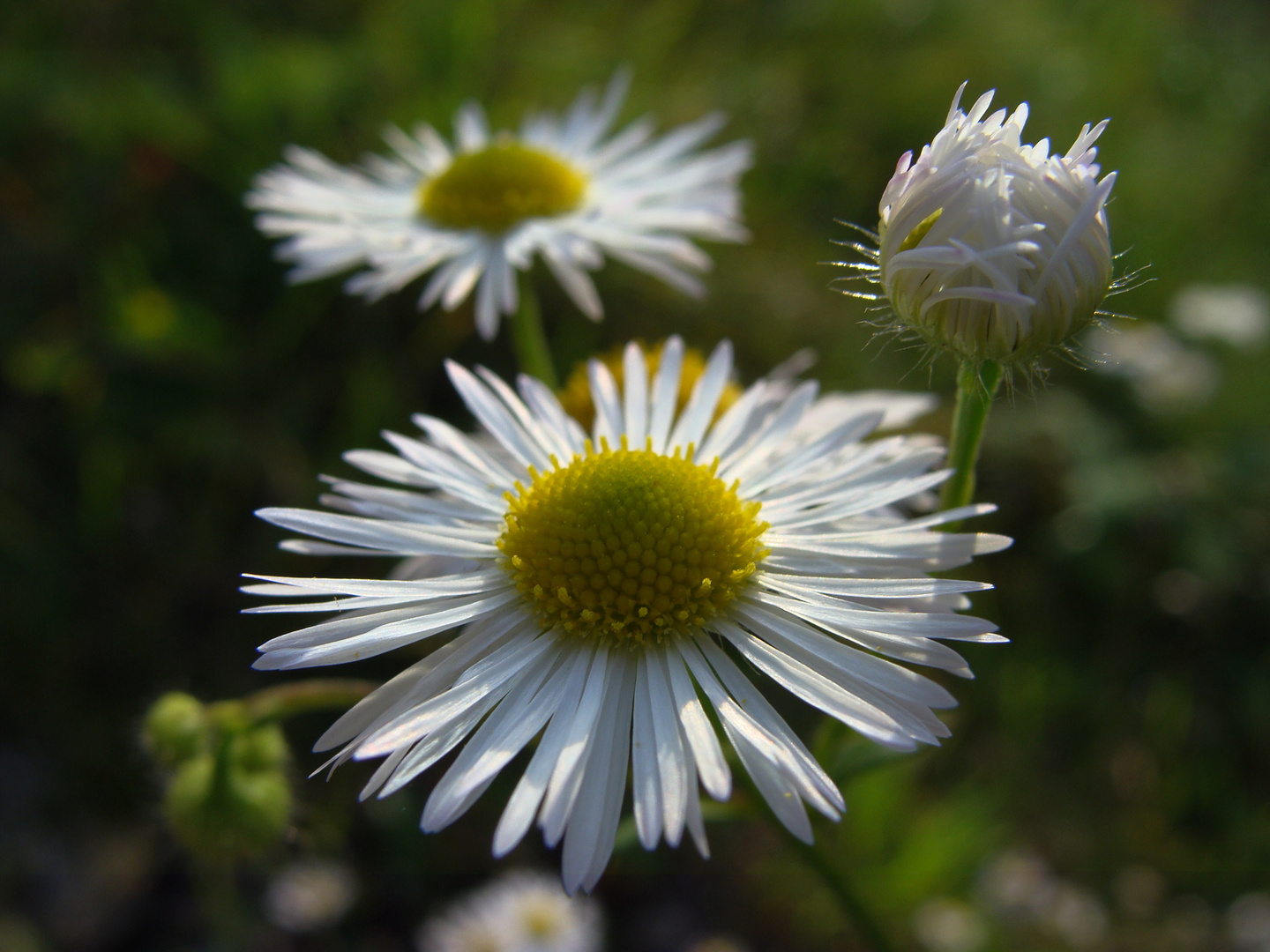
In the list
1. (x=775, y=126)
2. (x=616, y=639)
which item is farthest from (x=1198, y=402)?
(x=616, y=639)

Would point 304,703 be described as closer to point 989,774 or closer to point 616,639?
point 616,639

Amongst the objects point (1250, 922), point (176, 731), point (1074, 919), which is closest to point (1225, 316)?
point (1250, 922)

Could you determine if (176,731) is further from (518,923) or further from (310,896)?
(310,896)

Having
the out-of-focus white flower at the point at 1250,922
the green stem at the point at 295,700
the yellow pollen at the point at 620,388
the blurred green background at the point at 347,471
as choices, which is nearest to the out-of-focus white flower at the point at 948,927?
the blurred green background at the point at 347,471

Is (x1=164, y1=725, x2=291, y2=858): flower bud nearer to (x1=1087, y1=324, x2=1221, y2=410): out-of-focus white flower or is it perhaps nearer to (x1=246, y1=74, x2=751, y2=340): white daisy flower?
(x1=246, y1=74, x2=751, y2=340): white daisy flower

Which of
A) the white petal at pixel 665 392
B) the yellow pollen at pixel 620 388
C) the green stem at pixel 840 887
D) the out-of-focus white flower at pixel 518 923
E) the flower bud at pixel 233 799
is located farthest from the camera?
the out-of-focus white flower at pixel 518 923

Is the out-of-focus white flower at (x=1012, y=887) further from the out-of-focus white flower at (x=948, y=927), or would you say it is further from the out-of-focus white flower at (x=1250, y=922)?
the out-of-focus white flower at (x=1250, y=922)

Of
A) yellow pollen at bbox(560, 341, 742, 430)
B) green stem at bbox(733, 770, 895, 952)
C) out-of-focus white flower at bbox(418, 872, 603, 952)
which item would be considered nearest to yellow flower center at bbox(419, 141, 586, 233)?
yellow pollen at bbox(560, 341, 742, 430)

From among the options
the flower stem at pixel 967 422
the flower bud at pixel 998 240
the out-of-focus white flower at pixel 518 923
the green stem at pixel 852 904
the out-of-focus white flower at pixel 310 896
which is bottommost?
the out-of-focus white flower at pixel 310 896
